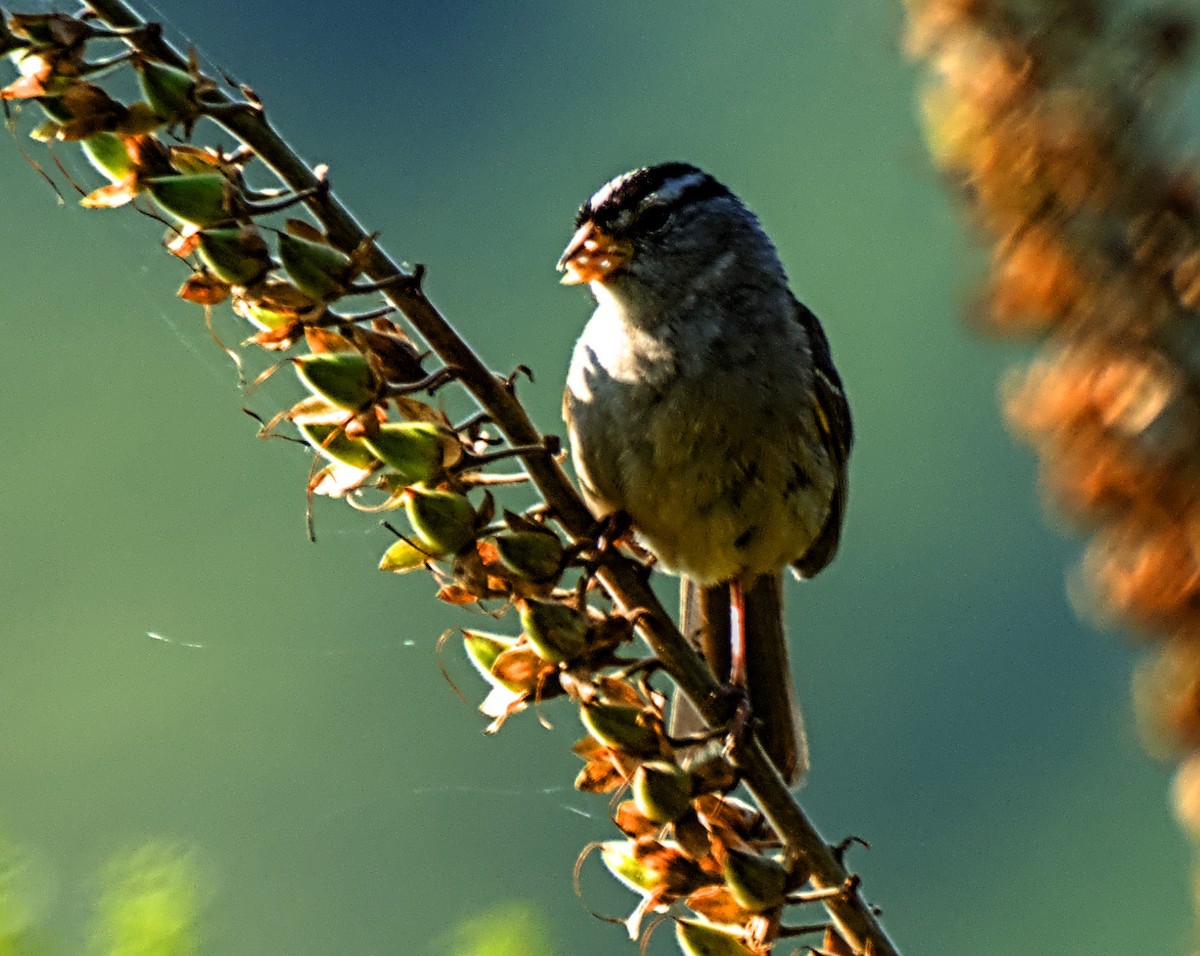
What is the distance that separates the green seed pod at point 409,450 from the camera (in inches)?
65.3

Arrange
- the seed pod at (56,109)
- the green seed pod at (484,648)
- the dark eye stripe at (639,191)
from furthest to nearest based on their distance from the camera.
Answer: the dark eye stripe at (639,191) → the green seed pod at (484,648) → the seed pod at (56,109)

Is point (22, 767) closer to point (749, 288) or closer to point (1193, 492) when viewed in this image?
point (749, 288)

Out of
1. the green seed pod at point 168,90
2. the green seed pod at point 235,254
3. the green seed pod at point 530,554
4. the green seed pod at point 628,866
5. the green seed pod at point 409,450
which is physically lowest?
the green seed pod at point 628,866

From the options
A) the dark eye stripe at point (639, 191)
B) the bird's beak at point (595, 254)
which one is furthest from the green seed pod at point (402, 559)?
the dark eye stripe at point (639, 191)

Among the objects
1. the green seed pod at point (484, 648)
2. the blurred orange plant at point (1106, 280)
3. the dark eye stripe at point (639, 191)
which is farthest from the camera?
the dark eye stripe at point (639, 191)

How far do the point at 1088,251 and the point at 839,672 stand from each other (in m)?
17.8

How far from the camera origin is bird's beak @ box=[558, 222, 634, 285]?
3.41 m

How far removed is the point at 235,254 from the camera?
64.4 inches

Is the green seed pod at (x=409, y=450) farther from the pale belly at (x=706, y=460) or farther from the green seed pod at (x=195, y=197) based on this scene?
the pale belly at (x=706, y=460)

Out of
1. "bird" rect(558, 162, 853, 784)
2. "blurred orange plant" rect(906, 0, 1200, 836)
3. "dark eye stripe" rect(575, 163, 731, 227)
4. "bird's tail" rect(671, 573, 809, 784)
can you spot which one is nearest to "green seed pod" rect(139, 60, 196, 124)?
"blurred orange plant" rect(906, 0, 1200, 836)

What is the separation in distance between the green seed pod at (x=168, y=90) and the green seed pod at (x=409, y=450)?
35cm

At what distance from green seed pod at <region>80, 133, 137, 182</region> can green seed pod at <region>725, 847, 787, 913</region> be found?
88cm

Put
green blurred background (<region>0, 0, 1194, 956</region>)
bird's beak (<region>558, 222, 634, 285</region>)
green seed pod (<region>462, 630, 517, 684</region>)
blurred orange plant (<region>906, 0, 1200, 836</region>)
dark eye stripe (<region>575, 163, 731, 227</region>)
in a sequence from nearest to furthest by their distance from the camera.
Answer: blurred orange plant (<region>906, 0, 1200, 836</region>) → green seed pod (<region>462, 630, 517, 684</region>) → bird's beak (<region>558, 222, 634, 285</region>) → dark eye stripe (<region>575, 163, 731, 227</region>) → green blurred background (<region>0, 0, 1194, 956</region>)

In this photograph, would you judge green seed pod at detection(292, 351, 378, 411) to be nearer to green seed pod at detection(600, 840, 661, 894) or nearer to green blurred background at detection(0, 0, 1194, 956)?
green seed pod at detection(600, 840, 661, 894)
